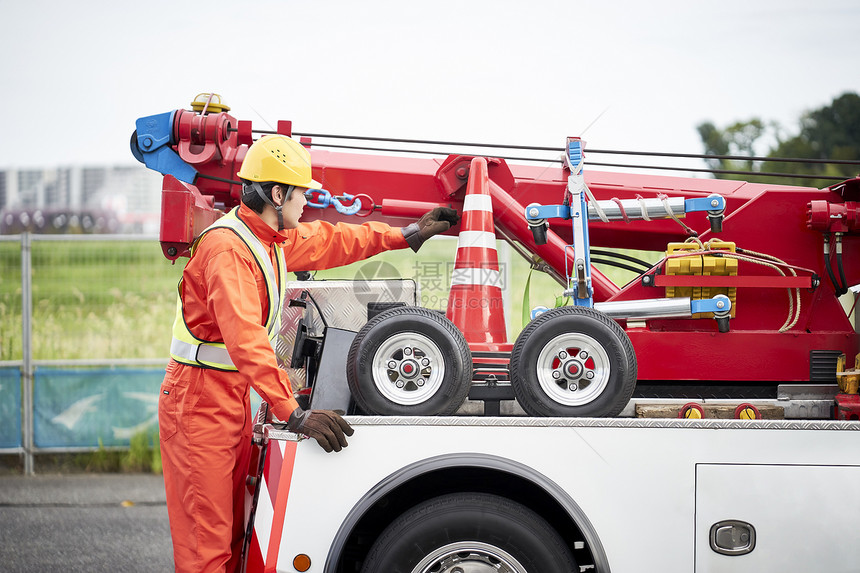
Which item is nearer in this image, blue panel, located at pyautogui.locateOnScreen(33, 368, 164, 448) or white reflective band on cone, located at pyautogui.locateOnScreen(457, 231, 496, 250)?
white reflective band on cone, located at pyautogui.locateOnScreen(457, 231, 496, 250)

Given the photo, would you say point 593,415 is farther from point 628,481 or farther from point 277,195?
point 277,195

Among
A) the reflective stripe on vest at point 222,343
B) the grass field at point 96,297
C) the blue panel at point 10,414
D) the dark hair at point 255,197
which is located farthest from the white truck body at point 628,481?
the blue panel at point 10,414

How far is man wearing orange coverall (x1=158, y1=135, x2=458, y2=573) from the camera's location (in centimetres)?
304

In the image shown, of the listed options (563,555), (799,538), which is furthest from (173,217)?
(799,538)

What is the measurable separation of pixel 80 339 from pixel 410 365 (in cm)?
637

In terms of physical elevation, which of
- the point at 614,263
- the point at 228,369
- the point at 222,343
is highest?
the point at 614,263

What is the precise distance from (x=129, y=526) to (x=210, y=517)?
133 inches

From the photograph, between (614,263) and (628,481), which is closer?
(628,481)

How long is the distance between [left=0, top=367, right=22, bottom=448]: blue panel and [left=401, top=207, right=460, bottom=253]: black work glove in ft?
18.4

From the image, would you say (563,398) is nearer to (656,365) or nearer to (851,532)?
(656,365)

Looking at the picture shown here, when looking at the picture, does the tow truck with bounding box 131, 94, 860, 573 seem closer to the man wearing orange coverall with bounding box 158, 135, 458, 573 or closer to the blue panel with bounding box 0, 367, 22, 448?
the man wearing orange coverall with bounding box 158, 135, 458, 573

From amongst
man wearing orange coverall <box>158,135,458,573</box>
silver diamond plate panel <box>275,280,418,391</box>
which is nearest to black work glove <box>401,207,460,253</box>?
silver diamond plate panel <box>275,280,418,391</box>

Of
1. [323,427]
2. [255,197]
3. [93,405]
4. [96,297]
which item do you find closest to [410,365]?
[323,427]

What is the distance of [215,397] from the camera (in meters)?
3.22
